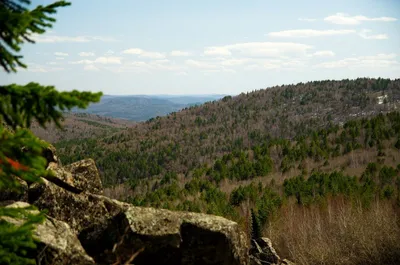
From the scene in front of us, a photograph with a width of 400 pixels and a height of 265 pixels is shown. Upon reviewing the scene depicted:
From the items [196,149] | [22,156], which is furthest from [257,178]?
[22,156]

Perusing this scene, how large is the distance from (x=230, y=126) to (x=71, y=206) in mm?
150607

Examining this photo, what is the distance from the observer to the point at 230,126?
160 metres

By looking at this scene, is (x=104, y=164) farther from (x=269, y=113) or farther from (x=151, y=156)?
(x=269, y=113)

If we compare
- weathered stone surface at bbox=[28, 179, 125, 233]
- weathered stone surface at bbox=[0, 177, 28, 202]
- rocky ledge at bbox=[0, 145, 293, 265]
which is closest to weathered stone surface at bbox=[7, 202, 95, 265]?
rocky ledge at bbox=[0, 145, 293, 265]

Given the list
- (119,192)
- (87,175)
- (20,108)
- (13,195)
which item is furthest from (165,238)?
(119,192)

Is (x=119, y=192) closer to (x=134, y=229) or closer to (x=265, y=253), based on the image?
(x=265, y=253)

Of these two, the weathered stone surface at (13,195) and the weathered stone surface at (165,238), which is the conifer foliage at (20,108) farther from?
the weathered stone surface at (13,195)

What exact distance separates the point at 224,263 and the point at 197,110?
185 m

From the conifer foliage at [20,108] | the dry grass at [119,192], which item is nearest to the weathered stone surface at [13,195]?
the conifer foliage at [20,108]

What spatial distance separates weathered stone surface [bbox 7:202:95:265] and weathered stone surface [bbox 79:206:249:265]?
1.11m

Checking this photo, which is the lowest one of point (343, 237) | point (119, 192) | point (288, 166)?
point (119, 192)

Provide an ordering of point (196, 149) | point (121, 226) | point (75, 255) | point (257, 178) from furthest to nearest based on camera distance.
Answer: point (196, 149)
point (257, 178)
point (121, 226)
point (75, 255)

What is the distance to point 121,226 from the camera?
10.0m

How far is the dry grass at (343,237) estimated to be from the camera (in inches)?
1037
